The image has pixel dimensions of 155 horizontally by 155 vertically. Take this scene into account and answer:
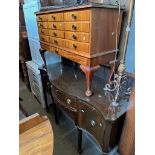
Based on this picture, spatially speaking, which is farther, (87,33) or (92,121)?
(92,121)

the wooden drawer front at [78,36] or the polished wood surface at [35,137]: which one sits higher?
the wooden drawer front at [78,36]

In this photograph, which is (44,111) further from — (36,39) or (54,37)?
(54,37)

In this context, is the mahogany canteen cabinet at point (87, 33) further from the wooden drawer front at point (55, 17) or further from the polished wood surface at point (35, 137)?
the polished wood surface at point (35, 137)

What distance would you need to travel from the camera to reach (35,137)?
0.73m

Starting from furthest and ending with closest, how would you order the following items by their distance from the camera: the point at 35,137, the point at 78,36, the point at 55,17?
the point at 55,17
the point at 78,36
the point at 35,137

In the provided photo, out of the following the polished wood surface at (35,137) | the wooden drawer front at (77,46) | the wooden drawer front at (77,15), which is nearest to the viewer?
the polished wood surface at (35,137)

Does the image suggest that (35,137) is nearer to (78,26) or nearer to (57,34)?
(78,26)

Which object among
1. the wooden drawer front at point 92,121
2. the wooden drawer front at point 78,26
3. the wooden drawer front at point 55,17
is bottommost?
the wooden drawer front at point 92,121

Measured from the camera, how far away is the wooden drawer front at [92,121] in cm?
112

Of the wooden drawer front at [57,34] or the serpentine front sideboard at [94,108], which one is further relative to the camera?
the wooden drawer front at [57,34]

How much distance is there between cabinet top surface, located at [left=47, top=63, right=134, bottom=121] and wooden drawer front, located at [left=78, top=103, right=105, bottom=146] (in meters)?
0.05

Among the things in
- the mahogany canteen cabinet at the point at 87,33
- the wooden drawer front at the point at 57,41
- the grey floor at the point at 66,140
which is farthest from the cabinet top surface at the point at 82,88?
the grey floor at the point at 66,140

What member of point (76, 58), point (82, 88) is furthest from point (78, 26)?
point (82, 88)

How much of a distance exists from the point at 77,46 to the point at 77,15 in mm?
247
